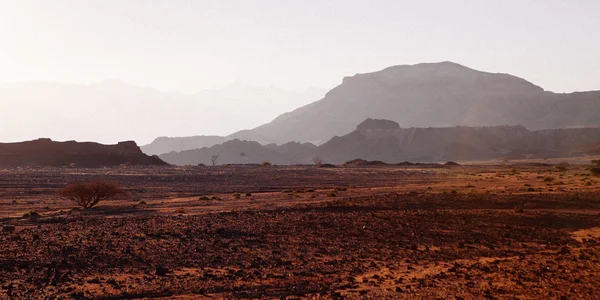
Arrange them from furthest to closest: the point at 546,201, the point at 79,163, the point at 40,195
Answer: the point at 79,163, the point at 40,195, the point at 546,201

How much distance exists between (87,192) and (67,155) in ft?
253

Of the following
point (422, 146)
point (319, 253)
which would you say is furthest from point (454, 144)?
point (319, 253)

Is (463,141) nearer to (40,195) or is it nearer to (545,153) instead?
(545,153)

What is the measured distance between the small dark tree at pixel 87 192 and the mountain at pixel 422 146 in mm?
133436

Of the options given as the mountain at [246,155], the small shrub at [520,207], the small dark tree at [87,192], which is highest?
the mountain at [246,155]

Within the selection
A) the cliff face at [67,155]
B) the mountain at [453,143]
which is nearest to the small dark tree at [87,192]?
the cliff face at [67,155]

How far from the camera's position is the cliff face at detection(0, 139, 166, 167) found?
97.9 m

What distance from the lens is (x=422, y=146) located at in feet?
560

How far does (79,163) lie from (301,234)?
9006 cm

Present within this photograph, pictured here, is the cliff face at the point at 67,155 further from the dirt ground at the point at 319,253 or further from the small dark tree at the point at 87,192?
the dirt ground at the point at 319,253

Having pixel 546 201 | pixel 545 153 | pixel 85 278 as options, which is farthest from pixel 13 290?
pixel 545 153

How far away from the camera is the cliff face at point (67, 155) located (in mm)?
97938

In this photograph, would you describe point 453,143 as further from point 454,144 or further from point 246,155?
point 246,155

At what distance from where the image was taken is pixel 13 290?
11.8 meters
